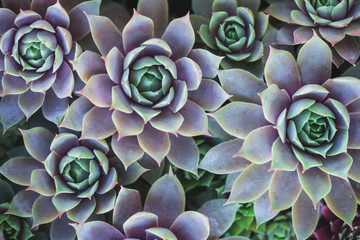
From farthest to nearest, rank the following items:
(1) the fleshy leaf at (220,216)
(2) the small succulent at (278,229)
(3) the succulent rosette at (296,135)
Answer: (2) the small succulent at (278,229) < (1) the fleshy leaf at (220,216) < (3) the succulent rosette at (296,135)

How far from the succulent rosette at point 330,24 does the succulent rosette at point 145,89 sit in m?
0.25

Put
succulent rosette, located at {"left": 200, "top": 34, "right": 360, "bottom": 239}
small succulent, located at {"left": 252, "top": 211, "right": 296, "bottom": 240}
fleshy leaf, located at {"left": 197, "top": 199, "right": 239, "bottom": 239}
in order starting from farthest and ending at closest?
1. small succulent, located at {"left": 252, "top": 211, "right": 296, "bottom": 240}
2. fleshy leaf, located at {"left": 197, "top": 199, "right": 239, "bottom": 239}
3. succulent rosette, located at {"left": 200, "top": 34, "right": 360, "bottom": 239}

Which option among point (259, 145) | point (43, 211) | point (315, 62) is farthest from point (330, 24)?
point (43, 211)

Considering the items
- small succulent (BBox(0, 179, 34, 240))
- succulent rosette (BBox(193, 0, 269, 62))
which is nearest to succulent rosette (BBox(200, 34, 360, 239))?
succulent rosette (BBox(193, 0, 269, 62))

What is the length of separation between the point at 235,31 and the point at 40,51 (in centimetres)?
52

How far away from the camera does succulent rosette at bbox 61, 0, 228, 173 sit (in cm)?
105

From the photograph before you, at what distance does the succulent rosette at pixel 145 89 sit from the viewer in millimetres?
1051

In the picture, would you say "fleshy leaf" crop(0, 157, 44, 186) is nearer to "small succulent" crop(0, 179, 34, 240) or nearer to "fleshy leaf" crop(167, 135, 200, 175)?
"small succulent" crop(0, 179, 34, 240)

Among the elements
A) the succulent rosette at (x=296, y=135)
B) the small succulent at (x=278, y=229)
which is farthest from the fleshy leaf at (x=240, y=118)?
the small succulent at (x=278, y=229)

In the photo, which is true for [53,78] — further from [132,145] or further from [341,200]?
[341,200]

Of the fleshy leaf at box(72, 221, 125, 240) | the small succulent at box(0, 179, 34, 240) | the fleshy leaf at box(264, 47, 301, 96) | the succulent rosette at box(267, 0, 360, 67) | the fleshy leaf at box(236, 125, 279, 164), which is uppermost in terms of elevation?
the succulent rosette at box(267, 0, 360, 67)

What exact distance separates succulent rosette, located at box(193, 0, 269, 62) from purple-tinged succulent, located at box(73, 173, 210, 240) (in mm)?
378

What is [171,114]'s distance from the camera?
109cm

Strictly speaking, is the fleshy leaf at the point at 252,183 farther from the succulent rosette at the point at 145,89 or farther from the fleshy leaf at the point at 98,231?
the fleshy leaf at the point at 98,231
